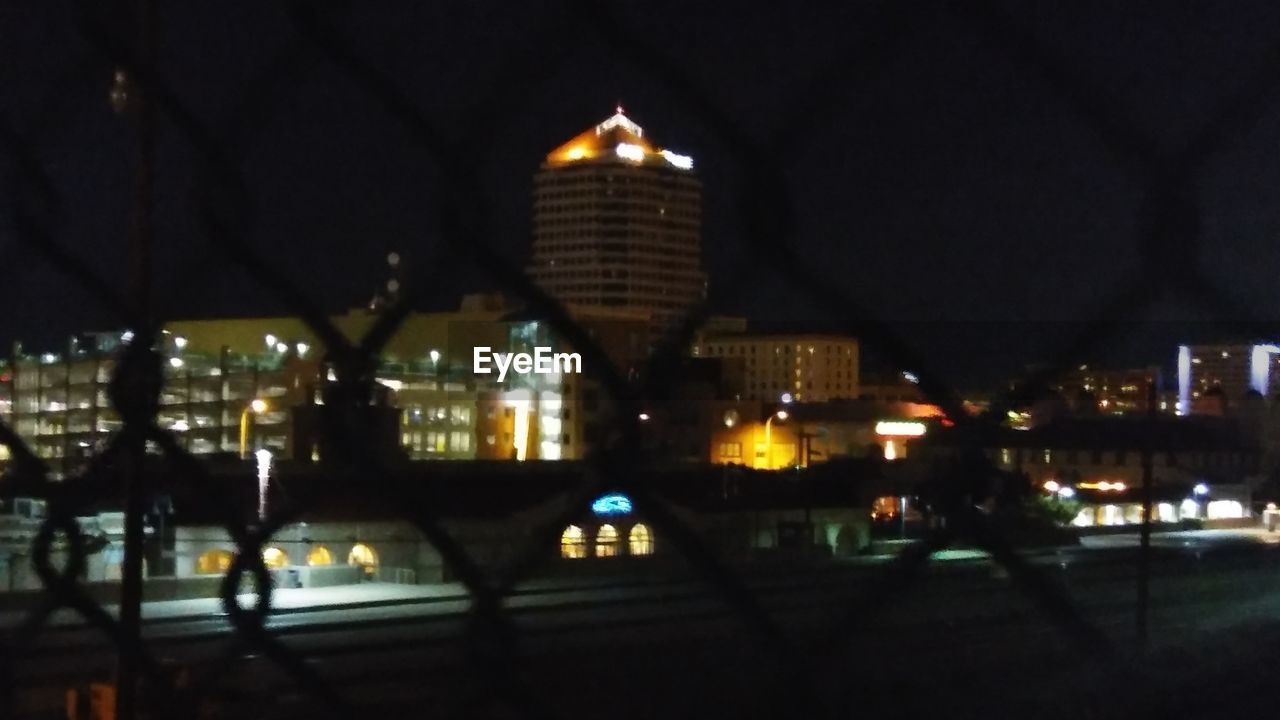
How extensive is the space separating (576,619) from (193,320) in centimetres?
48

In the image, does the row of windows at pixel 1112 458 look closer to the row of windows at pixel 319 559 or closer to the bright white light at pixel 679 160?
the bright white light at pixel 679 160

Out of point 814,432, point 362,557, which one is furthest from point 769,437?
point 362,557

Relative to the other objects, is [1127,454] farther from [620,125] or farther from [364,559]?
[364,559]

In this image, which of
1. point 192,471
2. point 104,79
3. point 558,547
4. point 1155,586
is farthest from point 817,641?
point 104,79

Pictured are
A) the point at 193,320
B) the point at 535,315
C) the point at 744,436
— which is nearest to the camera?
the point at 535,315

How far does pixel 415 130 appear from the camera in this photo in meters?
1.01

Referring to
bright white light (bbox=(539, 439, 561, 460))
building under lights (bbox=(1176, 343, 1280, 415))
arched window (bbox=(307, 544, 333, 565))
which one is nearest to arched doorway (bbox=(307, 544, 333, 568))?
arched window (bbox=(307, 544, 333, 565))

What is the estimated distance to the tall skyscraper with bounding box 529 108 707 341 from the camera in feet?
3.62

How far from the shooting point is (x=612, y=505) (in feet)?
3.17

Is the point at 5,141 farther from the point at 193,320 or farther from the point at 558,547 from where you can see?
the point at 558,547

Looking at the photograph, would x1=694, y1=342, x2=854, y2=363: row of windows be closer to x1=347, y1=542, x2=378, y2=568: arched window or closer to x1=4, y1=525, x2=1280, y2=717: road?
x1=4, y1=525, x2=1280, y2=717: road

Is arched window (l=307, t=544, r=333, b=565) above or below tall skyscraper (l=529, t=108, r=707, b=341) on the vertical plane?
below

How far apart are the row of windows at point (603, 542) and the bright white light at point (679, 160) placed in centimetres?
25

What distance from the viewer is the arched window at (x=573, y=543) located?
1051mm
